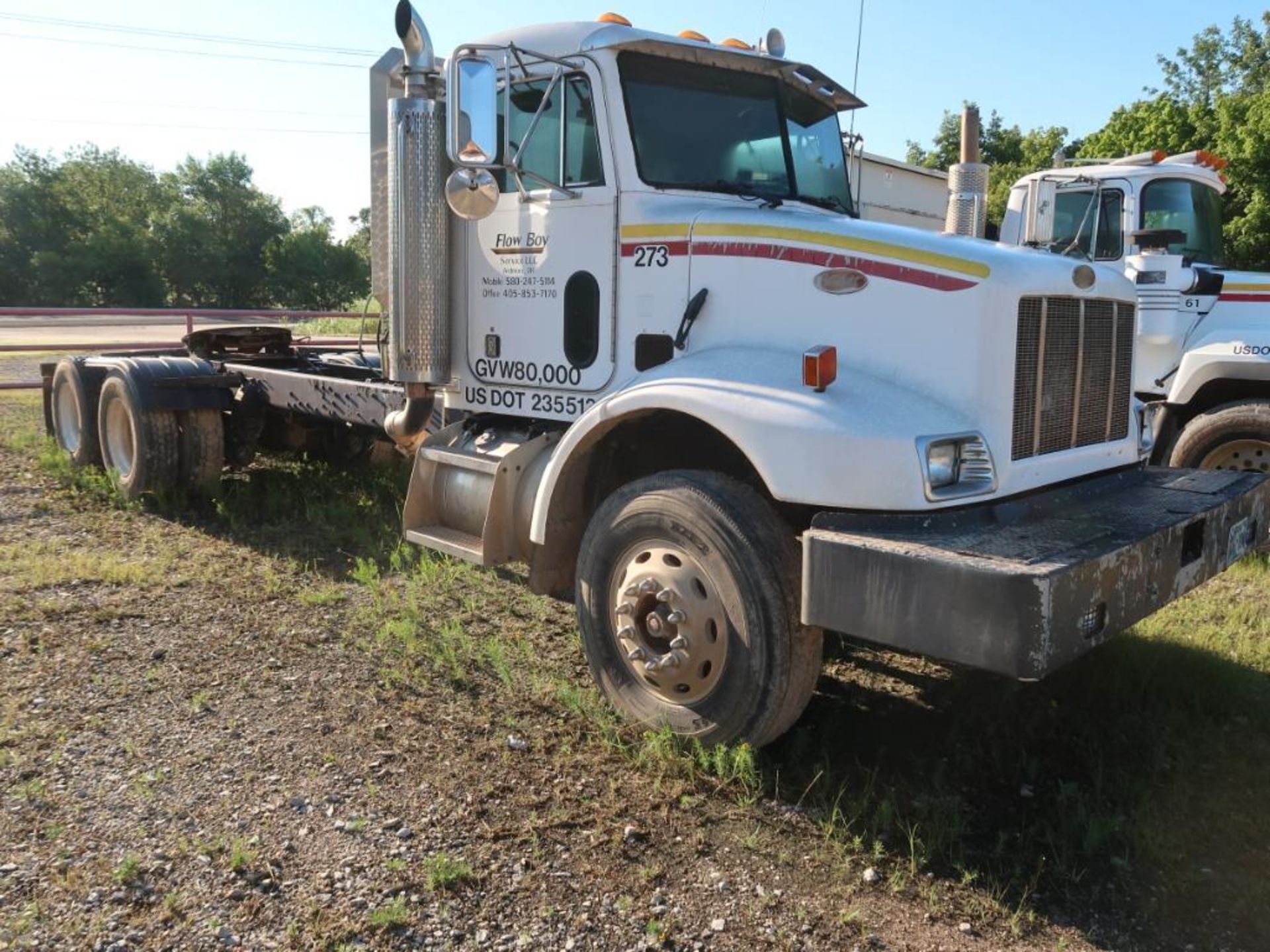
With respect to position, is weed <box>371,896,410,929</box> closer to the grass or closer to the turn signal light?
the grass

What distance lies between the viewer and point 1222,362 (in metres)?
7.04

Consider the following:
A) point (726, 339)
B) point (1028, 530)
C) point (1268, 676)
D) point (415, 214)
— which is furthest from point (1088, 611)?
point (415, 214)

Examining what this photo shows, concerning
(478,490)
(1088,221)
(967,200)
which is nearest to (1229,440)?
(1088,221)

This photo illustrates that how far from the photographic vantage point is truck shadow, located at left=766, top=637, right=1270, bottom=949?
3.12 m

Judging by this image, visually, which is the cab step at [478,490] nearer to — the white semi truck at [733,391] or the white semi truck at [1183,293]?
the white semi truck at [733,391]

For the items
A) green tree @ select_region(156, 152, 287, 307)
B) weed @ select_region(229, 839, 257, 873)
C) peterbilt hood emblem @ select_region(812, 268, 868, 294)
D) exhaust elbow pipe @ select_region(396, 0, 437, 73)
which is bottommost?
weed @ select_region(229, 839, 257, 873)

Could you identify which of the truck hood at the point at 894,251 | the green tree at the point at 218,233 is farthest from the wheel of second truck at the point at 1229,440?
the green tree at the point at 218,233

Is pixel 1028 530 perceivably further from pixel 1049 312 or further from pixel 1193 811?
pixel 1193 811

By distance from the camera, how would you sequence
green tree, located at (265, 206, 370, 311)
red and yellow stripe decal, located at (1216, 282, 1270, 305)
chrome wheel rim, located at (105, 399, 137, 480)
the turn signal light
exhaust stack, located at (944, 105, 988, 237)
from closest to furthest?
the turn signal light < exhaust stack, located at (944, 105, 988, 237) < red and yellow stripe decal, located at (1216, 282, 1270, 305) < chrome wheel rim, located at (105, 399, 137, 480) < green tree, located at (265, 206, 370, 311)

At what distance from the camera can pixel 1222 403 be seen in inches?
285

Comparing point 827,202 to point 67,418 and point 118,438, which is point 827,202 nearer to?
point 118,438

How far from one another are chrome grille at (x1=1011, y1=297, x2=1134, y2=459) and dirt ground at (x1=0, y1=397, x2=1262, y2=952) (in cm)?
128

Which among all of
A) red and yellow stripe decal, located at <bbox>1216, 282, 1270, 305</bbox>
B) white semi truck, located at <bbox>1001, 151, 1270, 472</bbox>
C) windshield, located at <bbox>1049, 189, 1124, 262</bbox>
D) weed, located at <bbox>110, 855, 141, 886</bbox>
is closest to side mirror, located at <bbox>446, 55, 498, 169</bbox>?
weed, located at <bbox>110, 855, 141, 886</bbox>

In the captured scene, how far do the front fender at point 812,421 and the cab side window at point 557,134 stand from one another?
123 centimetres
